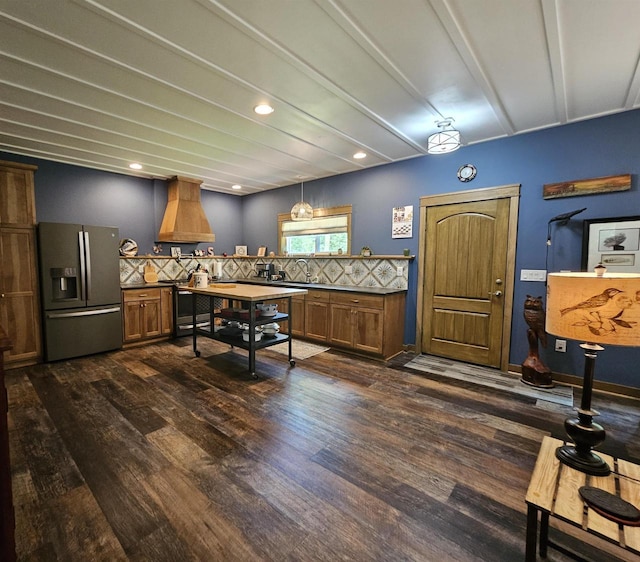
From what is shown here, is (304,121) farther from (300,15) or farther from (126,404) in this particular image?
(126,404)

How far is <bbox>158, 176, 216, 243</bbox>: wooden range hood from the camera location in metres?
5.22

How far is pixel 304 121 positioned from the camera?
10.1 ft

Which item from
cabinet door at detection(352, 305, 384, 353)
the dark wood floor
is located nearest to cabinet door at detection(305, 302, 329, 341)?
cabinet door at detection(352, 305, 384, 353)

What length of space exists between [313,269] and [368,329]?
180 cm

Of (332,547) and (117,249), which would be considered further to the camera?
(117,249)

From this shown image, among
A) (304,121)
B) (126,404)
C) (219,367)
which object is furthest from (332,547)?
(304,121)

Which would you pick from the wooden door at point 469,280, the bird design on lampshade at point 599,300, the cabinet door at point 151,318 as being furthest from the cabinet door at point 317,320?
the bird design on lampshade at point 599,300

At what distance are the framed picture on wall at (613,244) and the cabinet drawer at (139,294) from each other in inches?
218

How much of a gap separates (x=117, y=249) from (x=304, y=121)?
10.5 feet

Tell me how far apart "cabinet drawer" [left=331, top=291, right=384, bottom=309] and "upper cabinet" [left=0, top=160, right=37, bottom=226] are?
13.0 feet

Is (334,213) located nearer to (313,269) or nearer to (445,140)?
(313,269)

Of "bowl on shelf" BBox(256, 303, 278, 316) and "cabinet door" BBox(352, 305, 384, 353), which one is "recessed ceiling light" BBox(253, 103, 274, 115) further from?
"cabinet door" BBox(352, 305, 384, 353)

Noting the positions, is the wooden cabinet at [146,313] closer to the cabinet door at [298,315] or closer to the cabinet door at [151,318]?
the cabinet door at [151,318]

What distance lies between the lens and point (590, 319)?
45.8 inches
